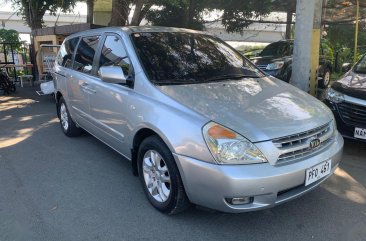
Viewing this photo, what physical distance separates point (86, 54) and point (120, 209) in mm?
2455

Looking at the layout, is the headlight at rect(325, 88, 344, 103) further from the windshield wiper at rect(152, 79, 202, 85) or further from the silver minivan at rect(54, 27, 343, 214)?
the windshield wiper at rect(152, 79, 202, 85)

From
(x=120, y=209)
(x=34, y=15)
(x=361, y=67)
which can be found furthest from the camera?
(x=34, y=15)

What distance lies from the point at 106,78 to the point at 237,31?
1140 centimetres

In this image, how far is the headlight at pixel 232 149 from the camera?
295 cm

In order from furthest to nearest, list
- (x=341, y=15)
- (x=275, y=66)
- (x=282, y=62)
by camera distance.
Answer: (x=341, y=15)
(x=282, y=62)
(x=275, y=66)

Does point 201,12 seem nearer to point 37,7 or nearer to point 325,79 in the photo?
point 325,79

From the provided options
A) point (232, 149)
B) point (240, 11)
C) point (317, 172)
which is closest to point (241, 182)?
point (232, 149)

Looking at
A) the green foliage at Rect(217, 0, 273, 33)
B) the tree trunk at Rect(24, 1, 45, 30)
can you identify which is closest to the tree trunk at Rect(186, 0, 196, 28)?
the green foliage at Rect(217, 0, 273, 33)

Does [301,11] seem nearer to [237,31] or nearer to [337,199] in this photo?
[337,199]

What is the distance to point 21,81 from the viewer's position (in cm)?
1412

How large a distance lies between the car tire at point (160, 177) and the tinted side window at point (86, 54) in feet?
5.95

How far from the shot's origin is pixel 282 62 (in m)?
10.1

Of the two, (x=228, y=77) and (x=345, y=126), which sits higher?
(x=228, y=77)

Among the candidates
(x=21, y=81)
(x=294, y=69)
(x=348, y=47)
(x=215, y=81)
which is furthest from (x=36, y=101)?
(x=348, y=47)
